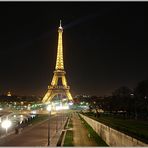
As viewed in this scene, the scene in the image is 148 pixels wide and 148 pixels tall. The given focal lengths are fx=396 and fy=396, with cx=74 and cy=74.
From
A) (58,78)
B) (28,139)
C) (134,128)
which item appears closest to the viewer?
(134,128)

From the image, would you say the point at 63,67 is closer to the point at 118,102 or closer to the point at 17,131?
the point at 118,102

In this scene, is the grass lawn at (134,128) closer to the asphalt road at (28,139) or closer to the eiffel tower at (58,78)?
the asphalt road at (28,139)

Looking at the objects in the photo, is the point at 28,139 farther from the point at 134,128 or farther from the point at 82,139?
the point at 134,128

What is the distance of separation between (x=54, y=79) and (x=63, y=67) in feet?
16.8

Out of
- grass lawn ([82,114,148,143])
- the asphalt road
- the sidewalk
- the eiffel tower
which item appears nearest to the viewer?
grass lawn ([82,114,148,143])

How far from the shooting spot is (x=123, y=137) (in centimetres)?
2138

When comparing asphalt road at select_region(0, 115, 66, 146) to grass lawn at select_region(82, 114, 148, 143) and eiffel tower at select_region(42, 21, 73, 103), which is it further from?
eiffel tower at select_region(42, 21, 73, 103)

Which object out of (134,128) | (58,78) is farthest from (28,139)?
(58,78)

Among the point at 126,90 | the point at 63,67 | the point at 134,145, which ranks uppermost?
the point at 63,67

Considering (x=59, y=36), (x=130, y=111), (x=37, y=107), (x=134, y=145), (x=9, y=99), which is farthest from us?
(x=9, y=99)

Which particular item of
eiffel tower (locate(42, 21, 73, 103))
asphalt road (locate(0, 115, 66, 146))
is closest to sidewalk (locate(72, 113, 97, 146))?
asphalt road (locate(0, 115, 66, 146))

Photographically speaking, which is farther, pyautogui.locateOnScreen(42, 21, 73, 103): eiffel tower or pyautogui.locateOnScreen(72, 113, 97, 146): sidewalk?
pyautogui.locateOnScreen(42, 21, 73, 103): eiffel tower

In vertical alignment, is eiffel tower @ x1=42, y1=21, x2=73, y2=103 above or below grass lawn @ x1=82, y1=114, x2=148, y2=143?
above

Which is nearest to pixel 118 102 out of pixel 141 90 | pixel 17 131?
pixel 141 90
